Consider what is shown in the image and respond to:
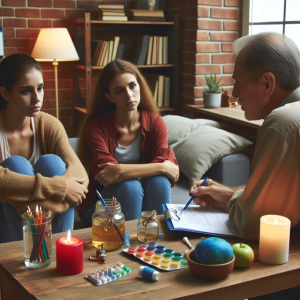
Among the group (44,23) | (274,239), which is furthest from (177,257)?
(44,23)

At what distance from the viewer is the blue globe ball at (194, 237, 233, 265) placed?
987mm

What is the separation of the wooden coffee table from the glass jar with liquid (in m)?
0.05

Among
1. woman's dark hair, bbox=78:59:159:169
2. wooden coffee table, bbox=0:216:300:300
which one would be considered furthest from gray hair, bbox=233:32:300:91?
woman's dark hair, bbox=78:59:159:169

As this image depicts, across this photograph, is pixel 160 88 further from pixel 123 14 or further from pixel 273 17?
pixel 273 17

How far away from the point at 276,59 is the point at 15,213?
46.5 inches

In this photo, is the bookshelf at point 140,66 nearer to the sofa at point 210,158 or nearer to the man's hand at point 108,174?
the sofa at point 210,158

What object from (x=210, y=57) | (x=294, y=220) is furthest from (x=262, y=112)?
(x=210, y=57)

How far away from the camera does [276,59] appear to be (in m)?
1.23

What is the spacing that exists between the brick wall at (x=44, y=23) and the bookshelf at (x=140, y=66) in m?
0.10

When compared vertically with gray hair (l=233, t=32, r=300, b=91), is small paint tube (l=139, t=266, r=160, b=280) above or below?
below

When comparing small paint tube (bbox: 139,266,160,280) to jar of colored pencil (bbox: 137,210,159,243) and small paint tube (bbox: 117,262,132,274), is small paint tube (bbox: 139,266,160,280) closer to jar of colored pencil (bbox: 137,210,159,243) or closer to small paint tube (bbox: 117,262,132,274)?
small paint tube (bbox: 117,262,132,274)

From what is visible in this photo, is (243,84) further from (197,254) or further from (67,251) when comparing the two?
(67,251)

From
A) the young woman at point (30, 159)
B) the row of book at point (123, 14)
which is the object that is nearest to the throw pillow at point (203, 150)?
the young woman at point (30, 159)

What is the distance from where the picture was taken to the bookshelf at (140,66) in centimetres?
332
